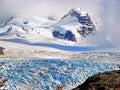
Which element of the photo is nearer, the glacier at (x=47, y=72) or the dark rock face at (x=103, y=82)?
the dark rock face at (x=103, y=82)

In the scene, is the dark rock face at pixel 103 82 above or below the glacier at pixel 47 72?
above

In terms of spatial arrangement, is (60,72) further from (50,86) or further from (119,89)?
(119,89)

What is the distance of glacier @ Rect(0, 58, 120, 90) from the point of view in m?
81.8

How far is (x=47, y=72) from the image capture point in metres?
92.5

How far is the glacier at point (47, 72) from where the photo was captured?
81812 mm

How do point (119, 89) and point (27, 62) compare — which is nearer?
point (119, 89)

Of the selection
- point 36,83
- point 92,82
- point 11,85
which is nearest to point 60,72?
point 36,83

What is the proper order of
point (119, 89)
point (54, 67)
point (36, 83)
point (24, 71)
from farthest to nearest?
1. point (54, 67)
2. point (24, 71)
3. point (36, 83)
4. point (119, 89)

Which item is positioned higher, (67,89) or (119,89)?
(119,89)

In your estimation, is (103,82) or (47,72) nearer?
(103,82)

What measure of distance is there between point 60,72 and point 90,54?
5670 centimetres

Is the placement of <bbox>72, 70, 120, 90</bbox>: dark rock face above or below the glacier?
above

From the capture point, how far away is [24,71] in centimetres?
9025

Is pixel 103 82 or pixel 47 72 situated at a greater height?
pixel 103 82
